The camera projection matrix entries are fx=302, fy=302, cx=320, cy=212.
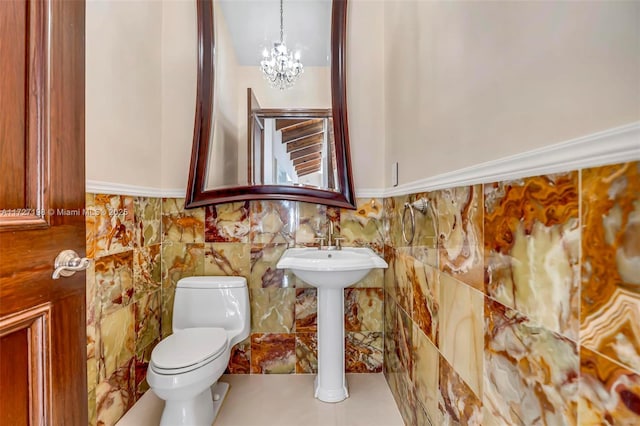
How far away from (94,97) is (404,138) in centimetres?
149

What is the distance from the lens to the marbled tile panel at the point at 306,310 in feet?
6.36

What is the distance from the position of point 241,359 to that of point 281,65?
192 cm

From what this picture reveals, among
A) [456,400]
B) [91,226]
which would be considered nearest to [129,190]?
[91,226]

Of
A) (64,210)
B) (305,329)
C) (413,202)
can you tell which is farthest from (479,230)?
(305,329)

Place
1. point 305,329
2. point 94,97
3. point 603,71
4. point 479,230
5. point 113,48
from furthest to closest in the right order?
1. point 305,329
2. point 113,48
3. point 94,97
4. point 479,230
5. point 603,71

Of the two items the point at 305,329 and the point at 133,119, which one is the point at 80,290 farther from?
the point at 305,329

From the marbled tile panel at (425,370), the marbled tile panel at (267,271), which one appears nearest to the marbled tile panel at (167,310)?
the marbled tile panel at (267,271)

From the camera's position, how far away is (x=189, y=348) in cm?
142

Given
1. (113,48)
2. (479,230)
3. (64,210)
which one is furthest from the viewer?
(113,48)

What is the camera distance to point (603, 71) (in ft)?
1.58

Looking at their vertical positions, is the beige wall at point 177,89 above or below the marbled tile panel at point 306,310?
above

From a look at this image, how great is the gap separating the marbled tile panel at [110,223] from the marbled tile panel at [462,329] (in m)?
1.50

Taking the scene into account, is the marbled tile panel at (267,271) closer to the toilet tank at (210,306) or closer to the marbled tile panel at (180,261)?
the toilet tank at (210,306)

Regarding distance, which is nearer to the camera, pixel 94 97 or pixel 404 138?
pixel 94 97
